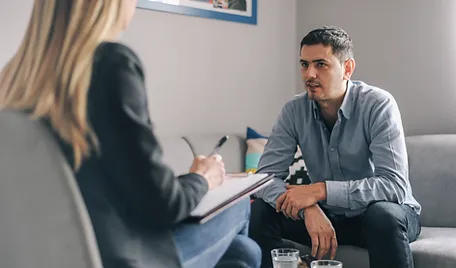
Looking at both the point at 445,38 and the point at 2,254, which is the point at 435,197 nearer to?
the point at 445,38

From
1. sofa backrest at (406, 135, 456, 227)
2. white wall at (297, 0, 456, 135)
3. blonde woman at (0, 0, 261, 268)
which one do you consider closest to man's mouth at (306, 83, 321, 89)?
sofa backrest at (406, 135, 456, 227)

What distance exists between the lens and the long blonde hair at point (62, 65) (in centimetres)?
96

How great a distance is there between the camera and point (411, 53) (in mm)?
2727

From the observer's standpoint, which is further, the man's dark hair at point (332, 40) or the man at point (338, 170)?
the man's dark hair at point (332, 40)

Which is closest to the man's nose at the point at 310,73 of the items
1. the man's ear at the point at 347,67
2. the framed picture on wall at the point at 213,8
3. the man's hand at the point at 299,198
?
the man's ear at the point at 347,67

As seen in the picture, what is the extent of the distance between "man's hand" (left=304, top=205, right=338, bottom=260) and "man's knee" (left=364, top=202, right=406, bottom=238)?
11cm

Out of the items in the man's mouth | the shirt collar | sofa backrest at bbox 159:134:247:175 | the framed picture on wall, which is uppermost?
the framed picture on wall

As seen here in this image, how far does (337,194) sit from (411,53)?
44.0 inches

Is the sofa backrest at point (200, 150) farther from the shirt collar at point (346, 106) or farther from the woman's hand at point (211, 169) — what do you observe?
the woman's hand at point (211, 169)

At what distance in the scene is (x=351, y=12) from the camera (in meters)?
2.91

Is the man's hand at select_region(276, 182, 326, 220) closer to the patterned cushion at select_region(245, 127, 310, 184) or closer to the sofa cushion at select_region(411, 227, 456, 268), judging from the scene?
the sofa cushion at select_region(411, 227, 456, 268)

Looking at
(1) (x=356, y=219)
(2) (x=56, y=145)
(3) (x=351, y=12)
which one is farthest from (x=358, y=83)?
(2) (x=56, y=145)

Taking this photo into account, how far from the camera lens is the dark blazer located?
3.12ft

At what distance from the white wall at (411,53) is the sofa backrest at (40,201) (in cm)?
203
